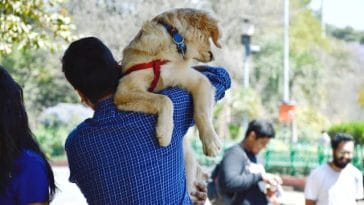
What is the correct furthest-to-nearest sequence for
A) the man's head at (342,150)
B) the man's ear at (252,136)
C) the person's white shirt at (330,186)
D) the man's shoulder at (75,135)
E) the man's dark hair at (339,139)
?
the man's dark hair at (339,139) → the man's head at (342,150) → the person's white shirt at (330,186) → the man's ear at (252,136) → the man's shoulder at (75,135)

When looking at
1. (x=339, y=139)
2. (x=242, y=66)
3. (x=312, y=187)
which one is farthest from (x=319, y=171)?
(x=242, y=66)

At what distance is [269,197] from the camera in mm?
5438

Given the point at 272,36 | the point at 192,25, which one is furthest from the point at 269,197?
the point at 272,36

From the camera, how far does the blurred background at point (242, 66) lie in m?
7.10

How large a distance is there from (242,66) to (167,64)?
3433cm

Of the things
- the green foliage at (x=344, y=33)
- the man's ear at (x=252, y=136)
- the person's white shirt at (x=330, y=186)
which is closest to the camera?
the man's ear at (x=252, y=136)

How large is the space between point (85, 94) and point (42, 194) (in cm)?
36

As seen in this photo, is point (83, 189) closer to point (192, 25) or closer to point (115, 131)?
point (115, 131)

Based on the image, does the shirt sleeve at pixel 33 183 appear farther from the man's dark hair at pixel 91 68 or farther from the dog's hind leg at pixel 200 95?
the dog's hind leg at pixel 200 95

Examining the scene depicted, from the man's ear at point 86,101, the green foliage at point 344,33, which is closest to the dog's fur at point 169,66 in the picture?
the man's ear at point 86,101

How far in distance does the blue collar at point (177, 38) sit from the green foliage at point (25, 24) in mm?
3647

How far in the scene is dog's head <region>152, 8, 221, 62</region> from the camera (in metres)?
2.61

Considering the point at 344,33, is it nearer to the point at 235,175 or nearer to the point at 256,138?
the point at 256,138

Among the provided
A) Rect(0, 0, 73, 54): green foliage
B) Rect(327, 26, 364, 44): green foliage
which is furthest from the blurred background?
Rect(327, 26, 364, 44): green foliage
